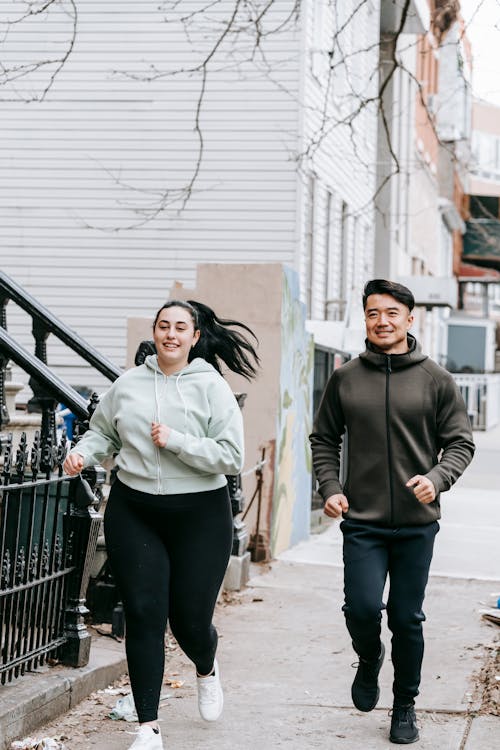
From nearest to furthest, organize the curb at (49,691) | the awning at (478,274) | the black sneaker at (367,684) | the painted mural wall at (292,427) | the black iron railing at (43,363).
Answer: the curb at (49,691)
the black sneaker at (367,684)
the black iron railing at (43,363)
the painted mural wall at (292,427)
the awning at (478,274)

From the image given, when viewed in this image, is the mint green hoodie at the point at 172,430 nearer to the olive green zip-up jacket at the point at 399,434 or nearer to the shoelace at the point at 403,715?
the olive green zip-up jacket at the point at 399,434

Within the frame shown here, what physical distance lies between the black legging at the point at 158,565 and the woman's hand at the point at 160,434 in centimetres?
25

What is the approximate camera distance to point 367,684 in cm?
505

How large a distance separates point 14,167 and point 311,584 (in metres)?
11.0

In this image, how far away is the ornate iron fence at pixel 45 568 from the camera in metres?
5.08

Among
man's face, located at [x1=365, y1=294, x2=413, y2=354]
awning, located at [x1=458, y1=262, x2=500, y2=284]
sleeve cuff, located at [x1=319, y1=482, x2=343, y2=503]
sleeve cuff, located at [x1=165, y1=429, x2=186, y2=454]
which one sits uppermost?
awning, located at [x1=458, y1=262, x2=500, y2=284]

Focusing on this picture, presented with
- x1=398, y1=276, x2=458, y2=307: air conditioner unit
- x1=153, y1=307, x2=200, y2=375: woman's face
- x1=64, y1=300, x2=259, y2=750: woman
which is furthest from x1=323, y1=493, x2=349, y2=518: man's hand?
x1=398, y1=276, x2=458, y2=307: air conditioner unit

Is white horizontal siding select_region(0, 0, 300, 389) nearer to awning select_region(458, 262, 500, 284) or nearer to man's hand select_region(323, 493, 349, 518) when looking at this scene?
man's hand select_region(323, 493, 349, 518)

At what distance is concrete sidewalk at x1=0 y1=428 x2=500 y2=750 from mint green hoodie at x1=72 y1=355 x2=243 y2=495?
1.12 m

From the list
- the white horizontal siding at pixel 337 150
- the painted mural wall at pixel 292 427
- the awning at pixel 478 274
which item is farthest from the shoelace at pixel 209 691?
the awning at pixel 478 274

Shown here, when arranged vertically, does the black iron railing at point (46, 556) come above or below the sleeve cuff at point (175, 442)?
below

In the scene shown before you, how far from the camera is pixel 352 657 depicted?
21.5 feet

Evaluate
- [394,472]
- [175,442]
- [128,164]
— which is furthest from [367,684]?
[128,164]

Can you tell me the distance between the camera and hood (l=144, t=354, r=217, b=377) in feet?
15.3
